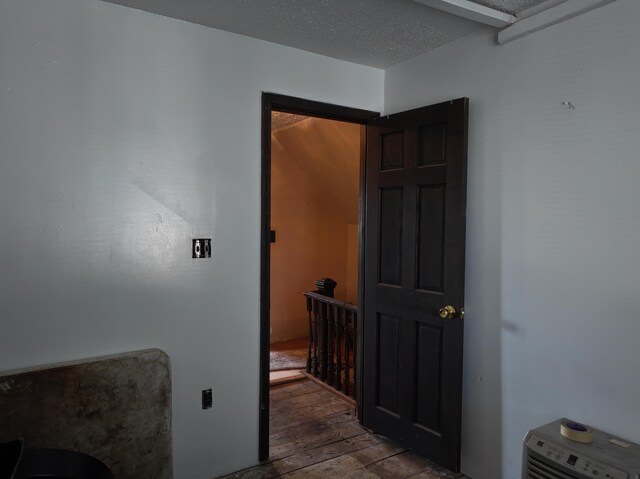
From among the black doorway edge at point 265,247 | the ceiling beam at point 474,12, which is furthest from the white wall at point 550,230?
the black doorway edge at point 265,247

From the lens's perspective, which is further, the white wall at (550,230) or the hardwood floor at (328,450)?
the hardwood floor at (328,450)

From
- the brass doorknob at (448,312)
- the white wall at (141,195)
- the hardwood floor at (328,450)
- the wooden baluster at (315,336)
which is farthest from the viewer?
the wooden baluster at (315,336)

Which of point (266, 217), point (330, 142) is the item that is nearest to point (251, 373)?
point (266, 217)

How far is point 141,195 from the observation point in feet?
7.10

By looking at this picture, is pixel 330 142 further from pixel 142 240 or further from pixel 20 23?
pixel 20 23

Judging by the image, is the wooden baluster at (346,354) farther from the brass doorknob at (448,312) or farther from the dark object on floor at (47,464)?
the dark object on floor at (47,464)

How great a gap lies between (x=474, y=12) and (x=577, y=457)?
73.4 inches

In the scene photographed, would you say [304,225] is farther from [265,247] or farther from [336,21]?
[336,21]

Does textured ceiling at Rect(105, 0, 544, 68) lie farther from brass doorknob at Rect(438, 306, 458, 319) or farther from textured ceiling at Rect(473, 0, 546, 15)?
brass doorknob at Rect(438, 306, 458, 319)

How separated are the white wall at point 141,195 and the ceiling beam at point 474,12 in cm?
91

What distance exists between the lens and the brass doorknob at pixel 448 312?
2309 mm

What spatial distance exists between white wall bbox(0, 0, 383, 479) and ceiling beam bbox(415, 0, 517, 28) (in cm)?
91

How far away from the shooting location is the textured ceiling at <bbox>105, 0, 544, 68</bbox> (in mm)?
2035

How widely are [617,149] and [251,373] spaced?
81.4 inches
